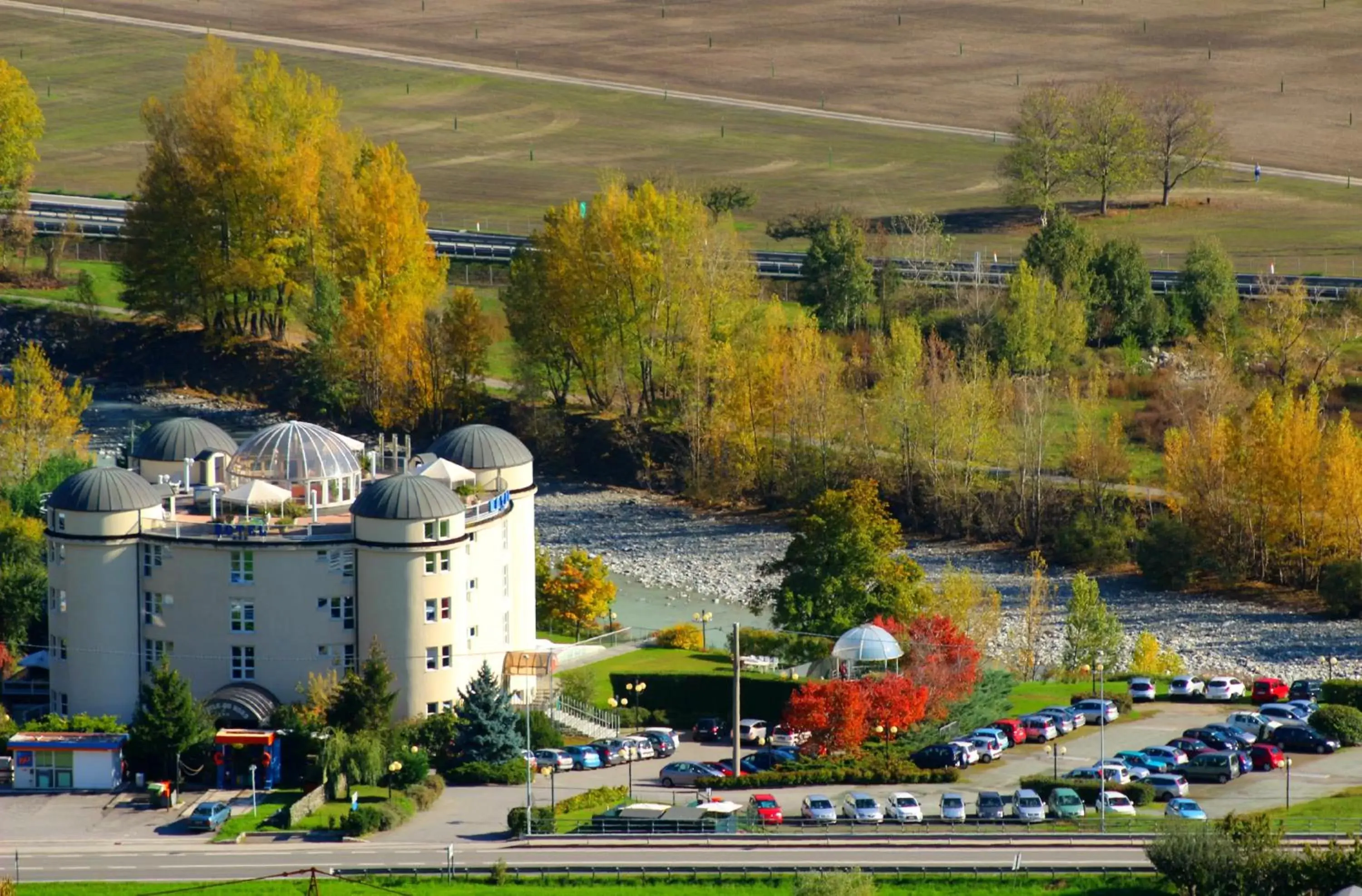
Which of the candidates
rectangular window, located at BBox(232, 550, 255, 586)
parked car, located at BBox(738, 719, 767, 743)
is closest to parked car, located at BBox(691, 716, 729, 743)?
parked car, located at BBox(738, 719, 767, 743)

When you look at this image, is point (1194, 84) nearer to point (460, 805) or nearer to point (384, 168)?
point (384, 168)

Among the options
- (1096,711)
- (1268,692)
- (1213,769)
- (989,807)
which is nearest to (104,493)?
(989,807)

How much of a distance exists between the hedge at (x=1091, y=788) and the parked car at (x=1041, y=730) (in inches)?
266

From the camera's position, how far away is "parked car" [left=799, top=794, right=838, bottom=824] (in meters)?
78.3

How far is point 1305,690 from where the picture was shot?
93750 mm

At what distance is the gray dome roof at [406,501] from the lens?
87188 millimetres

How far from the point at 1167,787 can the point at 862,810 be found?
964 cm

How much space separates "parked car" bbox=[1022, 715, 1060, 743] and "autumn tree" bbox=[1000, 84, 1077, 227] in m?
71.8

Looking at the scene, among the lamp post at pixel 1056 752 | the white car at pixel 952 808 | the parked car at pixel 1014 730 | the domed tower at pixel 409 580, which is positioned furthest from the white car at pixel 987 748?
the domed tower at pixel 409 580

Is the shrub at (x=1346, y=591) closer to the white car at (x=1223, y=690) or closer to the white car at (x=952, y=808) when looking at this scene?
the white car at (x=1223, y=690)

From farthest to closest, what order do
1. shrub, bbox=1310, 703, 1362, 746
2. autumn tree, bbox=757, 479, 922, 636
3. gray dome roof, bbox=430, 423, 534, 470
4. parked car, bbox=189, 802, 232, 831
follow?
autumn tree, bbox=757, 479, 922, 636 < gray dome roof, bbox=430, 423, 534, 470 < shrub, bbox=1310, 703, 1362, 746 < parked car, bbox=189, 802, 232, 831

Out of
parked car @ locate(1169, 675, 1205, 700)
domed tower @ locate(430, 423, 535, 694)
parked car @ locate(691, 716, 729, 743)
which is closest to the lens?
parked car @ locate(691, 716, 729, 743)

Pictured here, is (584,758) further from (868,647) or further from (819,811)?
(868,647)

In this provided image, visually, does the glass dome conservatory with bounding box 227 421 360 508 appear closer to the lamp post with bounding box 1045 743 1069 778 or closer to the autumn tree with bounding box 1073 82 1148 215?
the lamp post with bounding box 1045 743 1069 778
